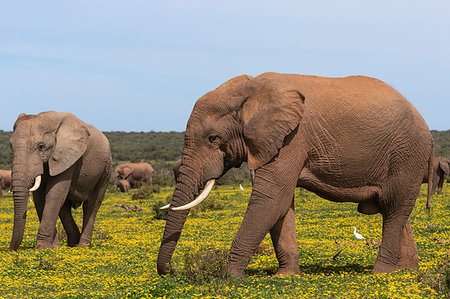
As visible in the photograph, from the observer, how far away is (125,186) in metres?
42.7

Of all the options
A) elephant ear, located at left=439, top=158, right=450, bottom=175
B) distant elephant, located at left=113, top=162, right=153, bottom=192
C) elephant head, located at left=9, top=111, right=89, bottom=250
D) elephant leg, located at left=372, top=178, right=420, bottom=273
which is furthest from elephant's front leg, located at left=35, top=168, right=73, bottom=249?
distant elephant, located at left=113, top=162, right=153, bottom=192

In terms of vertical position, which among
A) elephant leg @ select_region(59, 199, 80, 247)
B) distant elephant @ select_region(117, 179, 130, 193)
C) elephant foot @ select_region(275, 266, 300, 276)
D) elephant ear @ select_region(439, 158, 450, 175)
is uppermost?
elephant foot @ select_region(275, 266, 300, 276)

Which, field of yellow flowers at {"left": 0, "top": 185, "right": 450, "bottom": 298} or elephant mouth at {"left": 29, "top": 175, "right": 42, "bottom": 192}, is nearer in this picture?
field of yellow flowers at {"left": 0, "top": 185, "right": 450, "bottom": 298}

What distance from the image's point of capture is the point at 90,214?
16141 millimetres

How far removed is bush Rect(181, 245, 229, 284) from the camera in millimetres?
9016

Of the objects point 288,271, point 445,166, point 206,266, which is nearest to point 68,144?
point 206,266

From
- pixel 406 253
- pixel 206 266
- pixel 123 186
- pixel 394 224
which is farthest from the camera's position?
pixel 123 186

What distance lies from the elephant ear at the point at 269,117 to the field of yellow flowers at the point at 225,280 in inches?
76.6

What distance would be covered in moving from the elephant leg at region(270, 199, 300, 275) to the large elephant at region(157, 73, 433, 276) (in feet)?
0.05

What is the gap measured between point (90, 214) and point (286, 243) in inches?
302

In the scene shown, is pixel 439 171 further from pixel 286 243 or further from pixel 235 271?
pixel 235 271

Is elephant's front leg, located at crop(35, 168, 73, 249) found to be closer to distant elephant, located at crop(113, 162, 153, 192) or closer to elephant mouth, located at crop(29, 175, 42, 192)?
elephant mouth, located at crop(29, 175, 42, 192)

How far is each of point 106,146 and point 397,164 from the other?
8.86 meters

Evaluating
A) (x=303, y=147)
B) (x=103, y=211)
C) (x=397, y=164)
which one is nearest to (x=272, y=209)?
(x=303, y=147)
